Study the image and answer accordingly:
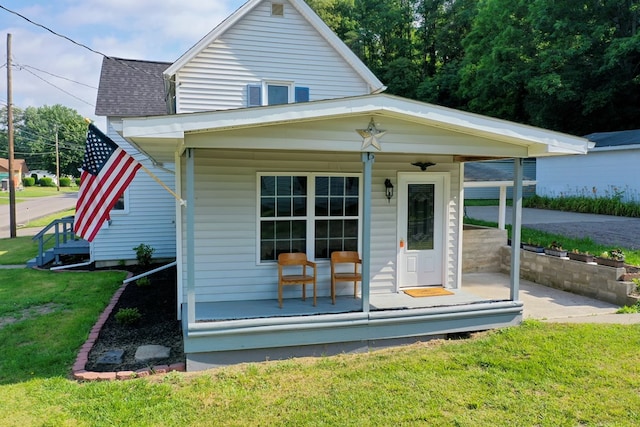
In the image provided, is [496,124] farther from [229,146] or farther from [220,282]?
[220,282]

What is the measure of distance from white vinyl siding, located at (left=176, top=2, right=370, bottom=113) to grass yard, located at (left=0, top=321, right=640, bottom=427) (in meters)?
5.88

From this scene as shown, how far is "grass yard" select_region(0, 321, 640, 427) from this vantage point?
152 inches

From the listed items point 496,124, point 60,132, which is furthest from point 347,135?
point 60,132

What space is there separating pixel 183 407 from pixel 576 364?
4155 mm

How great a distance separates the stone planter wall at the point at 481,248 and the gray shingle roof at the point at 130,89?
28.5 ft

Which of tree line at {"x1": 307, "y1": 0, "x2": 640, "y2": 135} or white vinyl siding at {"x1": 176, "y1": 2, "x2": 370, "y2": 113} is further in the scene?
tree line at {"x1": 307, "y1": 0, "x2": 640, "y2": 135}

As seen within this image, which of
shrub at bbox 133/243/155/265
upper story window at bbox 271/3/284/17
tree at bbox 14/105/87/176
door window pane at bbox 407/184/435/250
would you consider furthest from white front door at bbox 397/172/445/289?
tree at bbox 14/105/87/176

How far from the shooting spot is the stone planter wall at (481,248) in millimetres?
9773

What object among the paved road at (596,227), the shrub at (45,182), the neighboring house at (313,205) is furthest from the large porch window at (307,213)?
the shrub at (45,182)

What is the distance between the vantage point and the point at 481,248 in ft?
32.4

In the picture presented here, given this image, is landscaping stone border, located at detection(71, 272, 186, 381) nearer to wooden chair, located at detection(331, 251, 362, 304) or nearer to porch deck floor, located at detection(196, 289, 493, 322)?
porch deck floor, located at detection(196, 289, 493, 322)

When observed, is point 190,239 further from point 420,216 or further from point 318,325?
point 420,216

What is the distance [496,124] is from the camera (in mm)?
5547

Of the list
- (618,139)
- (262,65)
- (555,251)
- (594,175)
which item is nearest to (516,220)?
(555,251)
